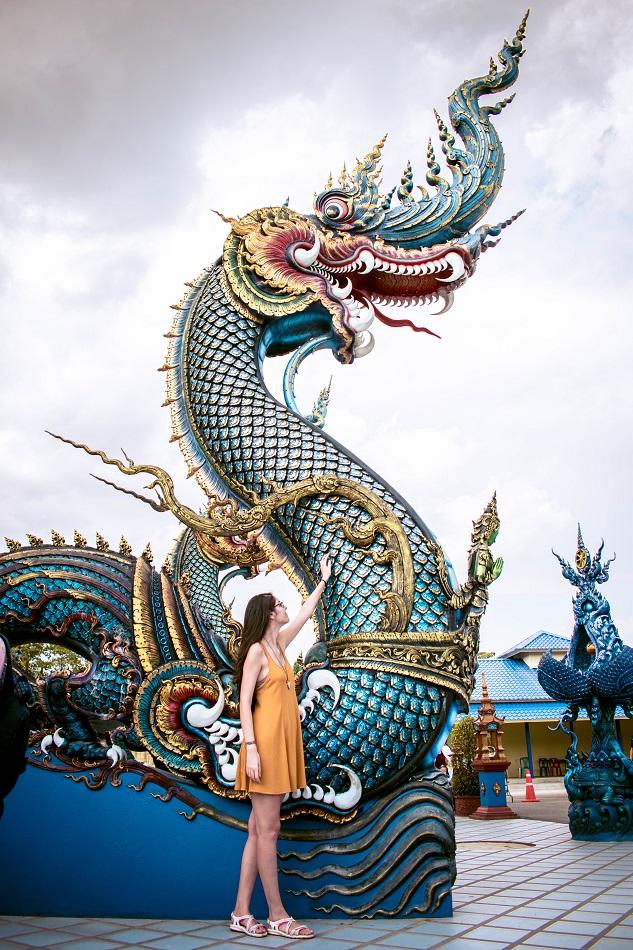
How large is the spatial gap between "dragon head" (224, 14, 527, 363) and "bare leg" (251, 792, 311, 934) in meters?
2.80

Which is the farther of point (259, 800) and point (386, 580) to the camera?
point (386, 580)

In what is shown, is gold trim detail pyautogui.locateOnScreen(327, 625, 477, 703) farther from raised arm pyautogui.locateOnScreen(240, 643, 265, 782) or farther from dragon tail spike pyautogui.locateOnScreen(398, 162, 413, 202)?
dragon tail spike pyautogui.locateOnScreen(398, 162, 413, 202)

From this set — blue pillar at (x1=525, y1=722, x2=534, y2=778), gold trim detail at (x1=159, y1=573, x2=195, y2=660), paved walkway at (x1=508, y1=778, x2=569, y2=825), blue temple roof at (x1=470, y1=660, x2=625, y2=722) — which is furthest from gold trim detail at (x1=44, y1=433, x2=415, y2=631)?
blue pillar at (x1=525, y1=722, x2=534, y2=778)

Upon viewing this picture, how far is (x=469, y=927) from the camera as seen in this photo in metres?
3.00

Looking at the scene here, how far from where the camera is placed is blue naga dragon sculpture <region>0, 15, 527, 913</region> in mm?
3457

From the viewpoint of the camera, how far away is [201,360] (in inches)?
178

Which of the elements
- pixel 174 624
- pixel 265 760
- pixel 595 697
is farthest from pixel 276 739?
pixel 595 697

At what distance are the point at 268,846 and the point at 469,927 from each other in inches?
35.7

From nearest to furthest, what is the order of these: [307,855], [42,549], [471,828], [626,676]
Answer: [307,855]
[42,549]
[626,676]
[471,828]

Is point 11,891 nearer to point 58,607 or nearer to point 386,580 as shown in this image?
point 58,607

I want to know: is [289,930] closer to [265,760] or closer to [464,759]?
[265,760]

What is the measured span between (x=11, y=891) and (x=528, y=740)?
19.0m

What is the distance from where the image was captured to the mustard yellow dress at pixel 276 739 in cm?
295

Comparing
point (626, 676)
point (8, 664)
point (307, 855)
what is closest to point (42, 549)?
point (8, 664)
